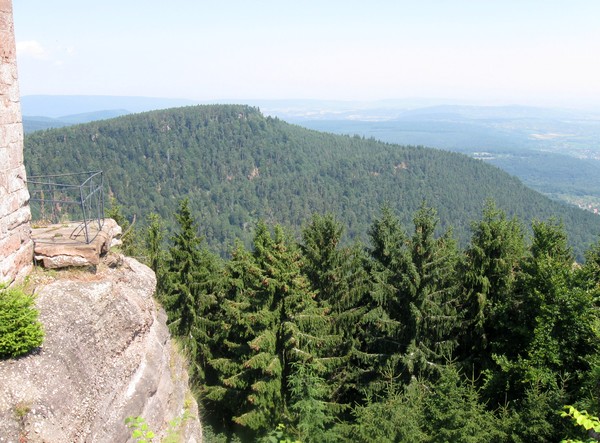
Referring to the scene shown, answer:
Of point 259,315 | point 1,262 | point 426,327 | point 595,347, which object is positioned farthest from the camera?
point 426,327

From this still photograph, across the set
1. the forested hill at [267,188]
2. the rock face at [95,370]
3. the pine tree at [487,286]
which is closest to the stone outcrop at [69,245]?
the rock face at [95,370]

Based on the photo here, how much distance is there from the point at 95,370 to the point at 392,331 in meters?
12.0

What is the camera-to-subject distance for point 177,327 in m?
21.2

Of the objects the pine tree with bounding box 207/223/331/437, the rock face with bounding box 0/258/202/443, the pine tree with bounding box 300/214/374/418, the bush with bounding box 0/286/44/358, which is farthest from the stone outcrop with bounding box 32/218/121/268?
the pine tree with bounding box 300/214/374/418

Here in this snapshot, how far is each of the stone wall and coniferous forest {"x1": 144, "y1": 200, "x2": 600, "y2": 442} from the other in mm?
8371

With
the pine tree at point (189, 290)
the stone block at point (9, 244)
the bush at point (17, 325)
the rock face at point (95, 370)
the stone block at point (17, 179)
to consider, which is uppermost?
the stone block at point (17, 179)

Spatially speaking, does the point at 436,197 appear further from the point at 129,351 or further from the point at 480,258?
the point at 129,351

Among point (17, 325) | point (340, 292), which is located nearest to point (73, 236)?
point (17, 325)

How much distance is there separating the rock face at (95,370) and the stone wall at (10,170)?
671 millimetres

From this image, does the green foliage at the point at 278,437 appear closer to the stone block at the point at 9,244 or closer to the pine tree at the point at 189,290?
the stone block at the point at 9,244

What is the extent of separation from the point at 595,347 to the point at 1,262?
16442mm

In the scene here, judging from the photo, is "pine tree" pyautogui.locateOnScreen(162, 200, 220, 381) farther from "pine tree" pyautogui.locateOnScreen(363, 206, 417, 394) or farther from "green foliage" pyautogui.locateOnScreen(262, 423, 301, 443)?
"green foliage" pyautogui.locateOnScreen(262, 423, 301, 443)

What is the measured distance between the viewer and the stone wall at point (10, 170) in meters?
8.88

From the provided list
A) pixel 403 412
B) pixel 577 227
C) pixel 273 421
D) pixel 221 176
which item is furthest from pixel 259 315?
pixel 221 176
